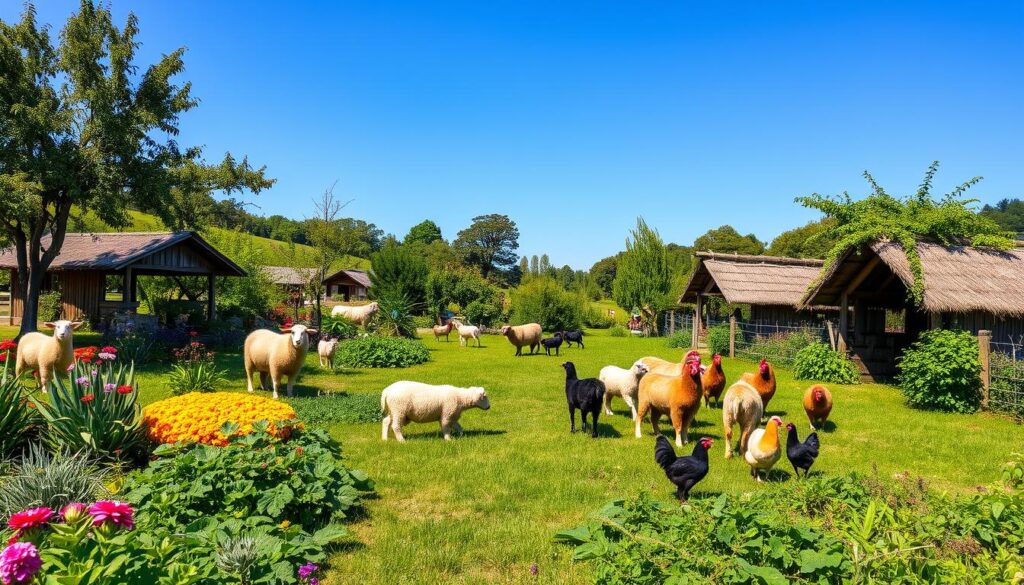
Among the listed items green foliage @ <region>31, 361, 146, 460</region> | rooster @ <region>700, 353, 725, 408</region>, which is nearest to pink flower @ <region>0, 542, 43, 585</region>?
green foliage @ <region>31, 361, 146, 460</region>

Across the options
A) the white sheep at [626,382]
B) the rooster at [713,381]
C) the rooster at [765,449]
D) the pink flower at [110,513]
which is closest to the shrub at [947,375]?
the rooster at [713,381]

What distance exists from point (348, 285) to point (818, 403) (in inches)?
2256

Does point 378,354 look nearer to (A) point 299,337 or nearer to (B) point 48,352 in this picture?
(A) point 299,337

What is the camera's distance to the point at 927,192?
17453 millimetres

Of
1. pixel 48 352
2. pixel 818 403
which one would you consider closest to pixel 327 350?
pixel 48 352

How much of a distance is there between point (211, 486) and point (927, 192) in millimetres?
20058

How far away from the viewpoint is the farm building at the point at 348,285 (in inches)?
2397

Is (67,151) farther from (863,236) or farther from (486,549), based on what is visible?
(863,236)

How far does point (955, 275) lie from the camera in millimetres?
14617

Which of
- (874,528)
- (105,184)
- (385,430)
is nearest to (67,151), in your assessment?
(105,184)

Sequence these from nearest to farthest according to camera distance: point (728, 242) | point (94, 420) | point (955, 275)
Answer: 1. point (94, 420)
2. point (955, 275)
3. point (728, 242)

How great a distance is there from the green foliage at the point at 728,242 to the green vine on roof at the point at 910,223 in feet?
161

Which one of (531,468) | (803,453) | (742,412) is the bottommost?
(531,468)

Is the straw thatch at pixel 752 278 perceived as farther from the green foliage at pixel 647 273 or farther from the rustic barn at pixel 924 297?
the green foliage at pixel 647 273
